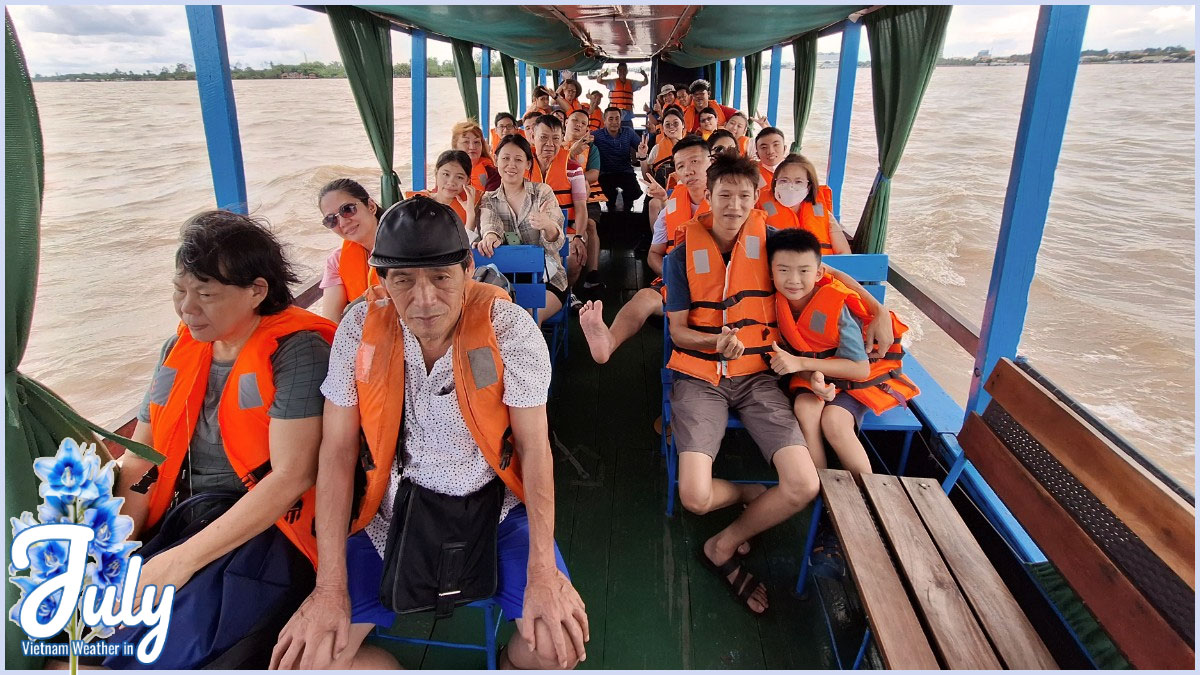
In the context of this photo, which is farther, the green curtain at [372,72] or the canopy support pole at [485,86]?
the canopy support pole at [485,86]

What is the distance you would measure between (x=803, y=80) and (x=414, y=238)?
609 centimetres

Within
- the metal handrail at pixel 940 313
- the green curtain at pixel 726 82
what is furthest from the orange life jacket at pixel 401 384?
the green curtain at pixel 726 82

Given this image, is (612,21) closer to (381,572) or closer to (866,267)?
(866,267)

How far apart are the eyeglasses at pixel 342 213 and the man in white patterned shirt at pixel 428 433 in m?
0.98

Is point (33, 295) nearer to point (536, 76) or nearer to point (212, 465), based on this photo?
point (212, 465)

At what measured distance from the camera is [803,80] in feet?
20.6

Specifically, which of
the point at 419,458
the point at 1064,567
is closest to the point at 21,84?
the point at 419,458

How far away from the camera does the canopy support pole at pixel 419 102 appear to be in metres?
5.23

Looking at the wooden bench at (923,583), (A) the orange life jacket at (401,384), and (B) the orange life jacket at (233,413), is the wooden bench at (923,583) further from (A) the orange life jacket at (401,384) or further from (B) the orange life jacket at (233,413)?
(B) the orange life jacket at (233,413)

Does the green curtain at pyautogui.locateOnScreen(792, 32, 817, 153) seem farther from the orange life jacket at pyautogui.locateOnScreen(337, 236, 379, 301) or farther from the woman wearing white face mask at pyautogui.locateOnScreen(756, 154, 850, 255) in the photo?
the orange life jacket at pyautogui.locateOnScreen(337, 236, 379, 301)

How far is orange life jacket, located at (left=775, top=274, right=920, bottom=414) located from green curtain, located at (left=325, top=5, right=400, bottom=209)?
2.92 m

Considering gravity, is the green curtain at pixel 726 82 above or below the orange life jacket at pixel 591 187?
above

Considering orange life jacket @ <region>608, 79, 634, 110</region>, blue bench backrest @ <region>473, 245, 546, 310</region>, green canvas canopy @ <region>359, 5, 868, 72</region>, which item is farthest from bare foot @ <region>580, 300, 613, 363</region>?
orange life jacket @ <region>608, 79, 634, 110</region>

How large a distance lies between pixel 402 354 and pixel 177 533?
67 centimetres
